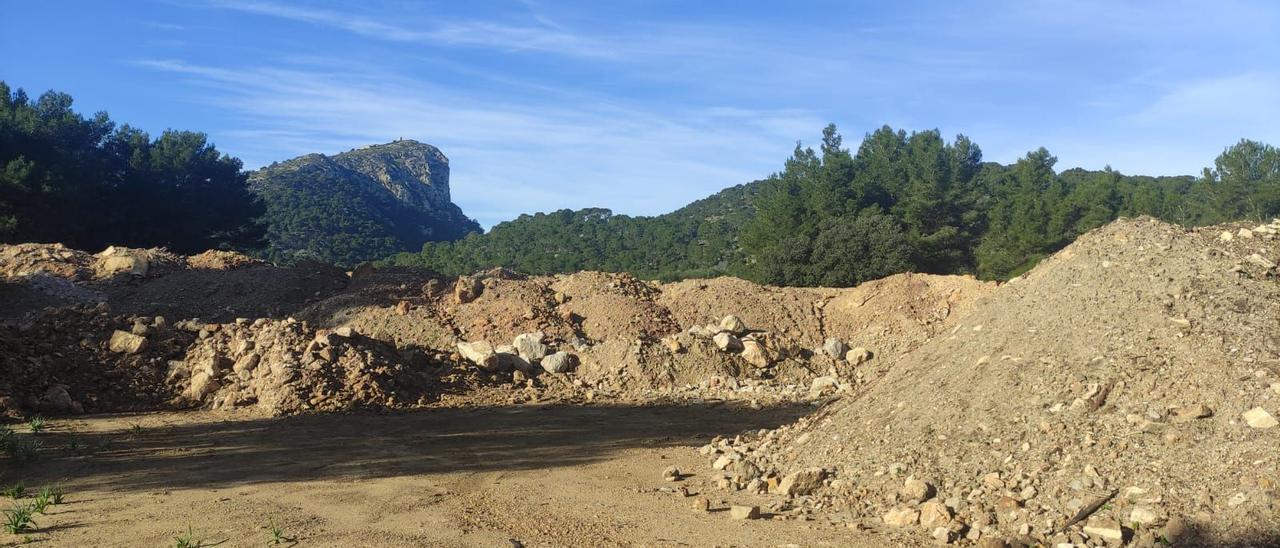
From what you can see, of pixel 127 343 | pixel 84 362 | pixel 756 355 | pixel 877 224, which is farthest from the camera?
pixel 877 224

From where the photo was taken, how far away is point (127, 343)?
496 inches

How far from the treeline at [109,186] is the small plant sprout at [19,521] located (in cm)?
2369

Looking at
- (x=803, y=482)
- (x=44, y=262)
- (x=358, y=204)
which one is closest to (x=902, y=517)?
(x=803, y=482)

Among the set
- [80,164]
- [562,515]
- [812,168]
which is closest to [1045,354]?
[562,515]

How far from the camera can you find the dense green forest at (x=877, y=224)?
32.3 metres

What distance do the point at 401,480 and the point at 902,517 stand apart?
432 centimetres

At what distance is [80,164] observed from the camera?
100 feet

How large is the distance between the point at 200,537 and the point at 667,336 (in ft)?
33.5

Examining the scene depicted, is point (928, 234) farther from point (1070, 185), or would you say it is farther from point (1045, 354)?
point (1045, 354)

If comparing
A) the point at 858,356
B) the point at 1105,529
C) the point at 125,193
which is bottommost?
the point at 1105,529

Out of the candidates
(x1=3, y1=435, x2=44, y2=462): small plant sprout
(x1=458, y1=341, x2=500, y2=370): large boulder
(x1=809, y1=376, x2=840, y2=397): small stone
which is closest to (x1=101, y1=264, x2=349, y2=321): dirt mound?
(x1=458, y1=341, x2=500, y2=370): large boulder

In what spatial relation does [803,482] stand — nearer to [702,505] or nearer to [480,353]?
[702,505]

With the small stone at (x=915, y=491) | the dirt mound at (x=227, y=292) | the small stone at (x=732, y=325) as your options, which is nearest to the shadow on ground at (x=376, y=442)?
the small stone at (x=732, y=325)

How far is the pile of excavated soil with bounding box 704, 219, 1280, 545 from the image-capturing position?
5.29 meters
